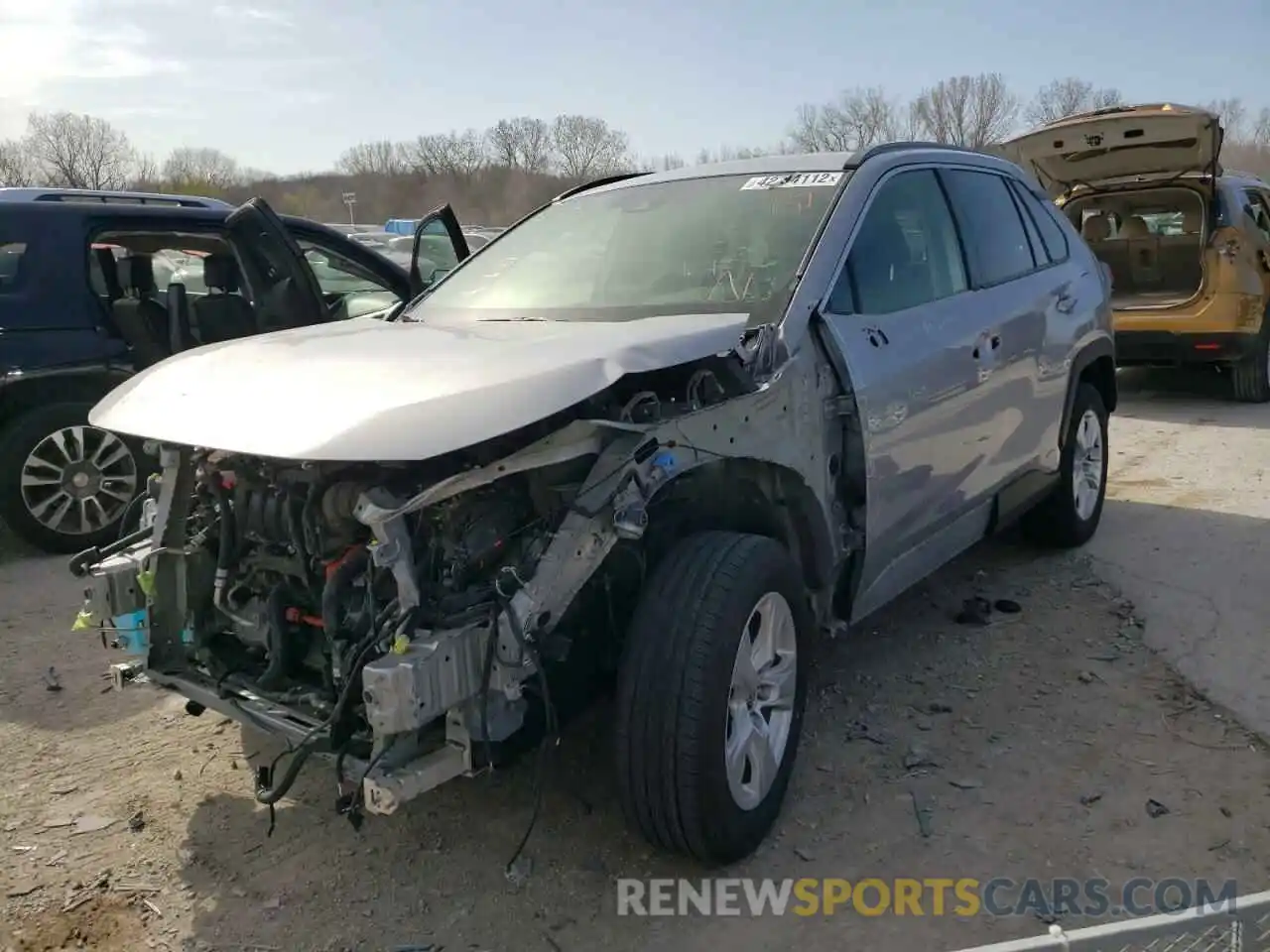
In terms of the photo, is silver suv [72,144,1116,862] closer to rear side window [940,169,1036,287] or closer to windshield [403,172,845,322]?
windshield [403,172,845,322]

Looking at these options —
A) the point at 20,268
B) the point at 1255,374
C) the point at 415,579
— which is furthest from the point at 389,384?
the point at 1255,374

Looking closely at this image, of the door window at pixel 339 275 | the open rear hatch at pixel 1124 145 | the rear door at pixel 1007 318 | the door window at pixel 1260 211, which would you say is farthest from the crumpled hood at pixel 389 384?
the door window at pixel 1260 211

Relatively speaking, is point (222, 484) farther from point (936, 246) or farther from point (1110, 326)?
point (1110, 326)

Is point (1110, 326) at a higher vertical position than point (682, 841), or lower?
higher

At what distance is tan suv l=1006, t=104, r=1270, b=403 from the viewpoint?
816cm

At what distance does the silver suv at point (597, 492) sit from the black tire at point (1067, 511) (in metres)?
1.15

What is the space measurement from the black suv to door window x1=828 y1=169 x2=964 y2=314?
2.38 metres

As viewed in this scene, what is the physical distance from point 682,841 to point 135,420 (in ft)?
6.05

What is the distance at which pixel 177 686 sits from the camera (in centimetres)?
301

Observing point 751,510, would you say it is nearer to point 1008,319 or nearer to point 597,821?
point 597,821

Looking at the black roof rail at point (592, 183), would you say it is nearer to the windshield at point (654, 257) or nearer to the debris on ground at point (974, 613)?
the windshield at point (654, 257)

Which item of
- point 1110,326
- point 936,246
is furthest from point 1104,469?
point 936,246

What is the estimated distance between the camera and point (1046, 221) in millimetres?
5145

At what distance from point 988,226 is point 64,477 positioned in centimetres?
482
